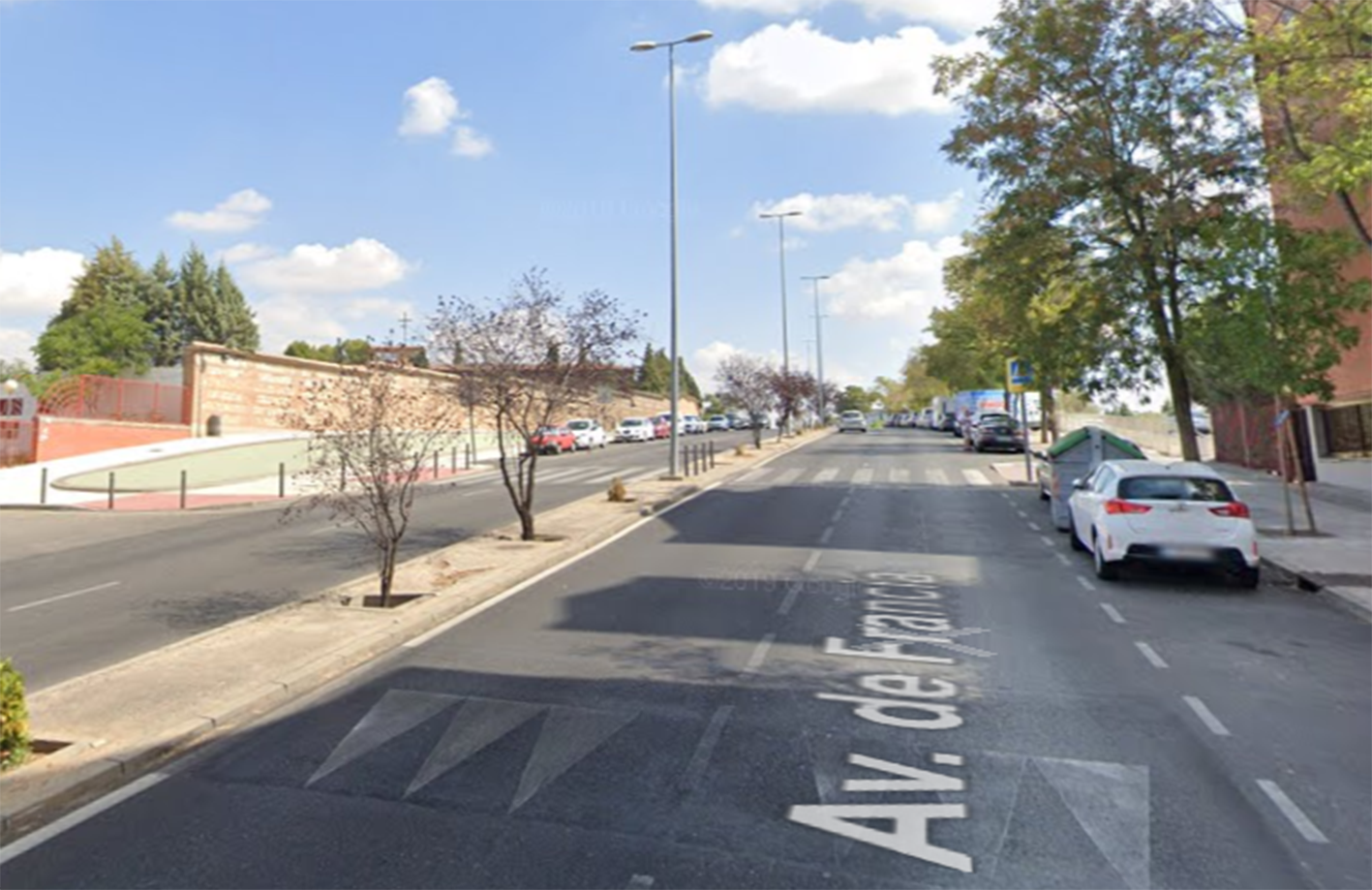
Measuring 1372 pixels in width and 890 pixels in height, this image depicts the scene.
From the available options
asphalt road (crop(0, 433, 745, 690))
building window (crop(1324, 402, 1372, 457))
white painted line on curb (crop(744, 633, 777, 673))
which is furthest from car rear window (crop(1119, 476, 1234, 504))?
building window (crop(1324, 402, 1372, 457))

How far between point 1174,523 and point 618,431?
147ft

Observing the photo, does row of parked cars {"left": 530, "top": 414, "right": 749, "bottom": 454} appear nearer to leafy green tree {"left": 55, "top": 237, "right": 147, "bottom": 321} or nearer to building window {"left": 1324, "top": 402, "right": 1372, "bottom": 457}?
building window {"left": 1324, "top": 402, "right": 1372, "bottom": 457}

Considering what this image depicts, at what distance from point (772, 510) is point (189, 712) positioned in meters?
13.3

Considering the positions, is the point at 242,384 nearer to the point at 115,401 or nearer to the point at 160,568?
the point at 115,401

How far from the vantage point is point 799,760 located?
479cm

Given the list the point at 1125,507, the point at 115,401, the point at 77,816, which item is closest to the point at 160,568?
the point at 77,816

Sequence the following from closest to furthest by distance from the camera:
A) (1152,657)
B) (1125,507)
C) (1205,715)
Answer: (1205,715), (1152,657), (1125,507)

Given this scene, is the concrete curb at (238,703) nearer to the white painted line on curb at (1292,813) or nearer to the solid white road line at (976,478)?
the white painted line on curb at (1292,813)

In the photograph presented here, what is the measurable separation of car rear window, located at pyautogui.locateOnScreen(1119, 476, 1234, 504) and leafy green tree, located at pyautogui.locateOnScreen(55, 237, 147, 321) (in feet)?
220

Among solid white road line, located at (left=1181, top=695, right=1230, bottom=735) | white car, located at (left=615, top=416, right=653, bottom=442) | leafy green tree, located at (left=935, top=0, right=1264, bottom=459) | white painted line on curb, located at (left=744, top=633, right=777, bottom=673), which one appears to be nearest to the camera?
solid white road line, located at (left=1181, top=695, right=1230, bottom=735)

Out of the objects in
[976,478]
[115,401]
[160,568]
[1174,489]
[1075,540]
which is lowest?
[160,568]

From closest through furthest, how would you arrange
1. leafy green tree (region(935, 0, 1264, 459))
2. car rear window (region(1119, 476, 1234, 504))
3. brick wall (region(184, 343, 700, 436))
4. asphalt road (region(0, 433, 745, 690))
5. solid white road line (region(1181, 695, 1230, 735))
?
1. solid white road line (region(1181, 695, 1230, 735))
2. asphalt road (region(0, 433, 745, 690))
3. car rear window (region(1119, 476, 1234, 504))
4. leafy green tree (region(935, 0, 1264, 459))
5. brick wall (region(184, 343, 700, 436))

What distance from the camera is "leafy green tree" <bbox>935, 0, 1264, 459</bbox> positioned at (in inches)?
778

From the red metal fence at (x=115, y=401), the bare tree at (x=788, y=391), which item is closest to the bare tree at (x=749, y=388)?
the bare tree at (x=788, y=391)
